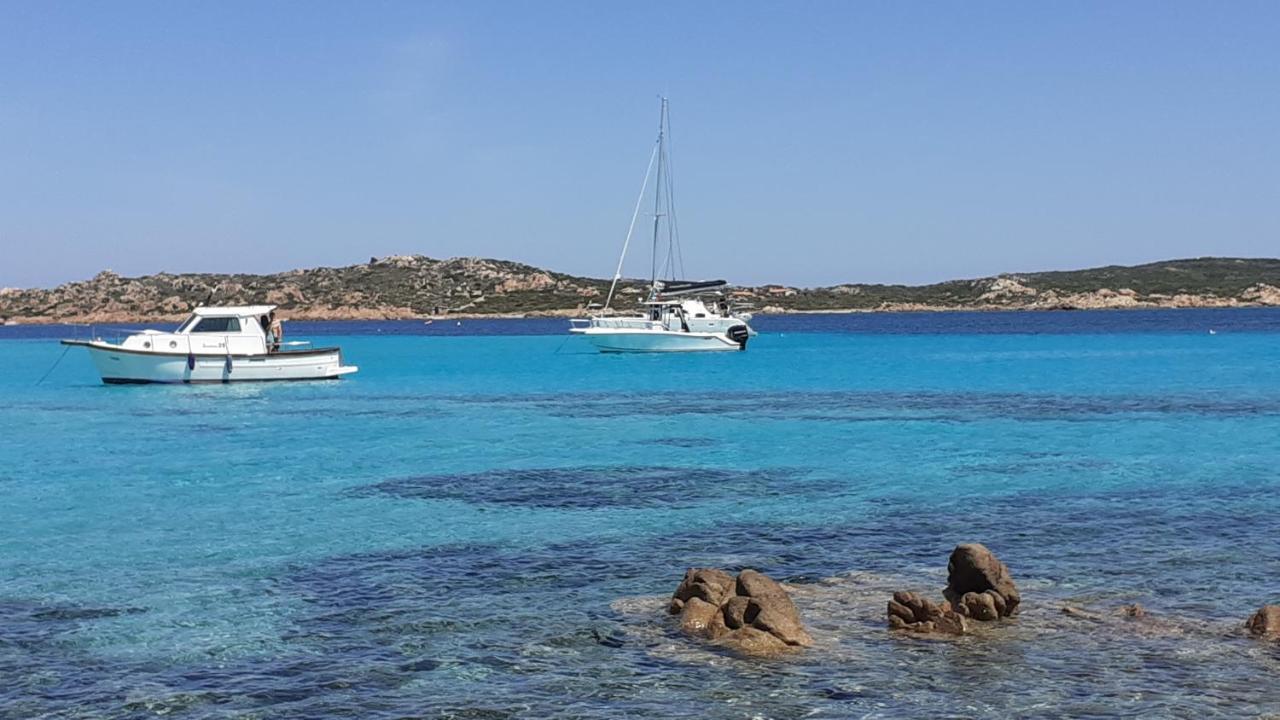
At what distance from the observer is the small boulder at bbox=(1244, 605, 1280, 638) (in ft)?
36.3

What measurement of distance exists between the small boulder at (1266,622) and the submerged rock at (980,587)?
85.5 inches

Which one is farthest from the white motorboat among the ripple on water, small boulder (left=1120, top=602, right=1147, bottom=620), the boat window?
small boulder (left=1120, top=602, right=1147, bottom=620)

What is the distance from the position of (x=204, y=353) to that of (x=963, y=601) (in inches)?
1708

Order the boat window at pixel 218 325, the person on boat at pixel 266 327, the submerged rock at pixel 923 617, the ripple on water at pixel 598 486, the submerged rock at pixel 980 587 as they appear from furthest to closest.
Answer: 1. the person on boat at pixel 266 327
2. the boat window at pixel 218 325
3. the ripple on water at pixel 598 486
4. the submerged rock at pixel 980 587
5. the submerged rock at pixel 923 617

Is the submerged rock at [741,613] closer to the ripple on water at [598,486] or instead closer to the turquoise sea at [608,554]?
the turquoise sea at [608,554]

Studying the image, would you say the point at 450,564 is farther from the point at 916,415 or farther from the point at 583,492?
the point at 916,415

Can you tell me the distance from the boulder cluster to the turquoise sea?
0.26m

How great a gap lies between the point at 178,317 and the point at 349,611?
186 metres

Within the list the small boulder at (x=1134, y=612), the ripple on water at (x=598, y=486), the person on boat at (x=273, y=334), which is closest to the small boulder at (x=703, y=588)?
the small boulder at (x=1134, y=612)

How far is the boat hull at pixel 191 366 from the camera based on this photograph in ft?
162

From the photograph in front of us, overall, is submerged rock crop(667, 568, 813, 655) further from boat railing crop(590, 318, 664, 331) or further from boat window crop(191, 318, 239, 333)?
boat railing crop(590, 318, 664, 331)

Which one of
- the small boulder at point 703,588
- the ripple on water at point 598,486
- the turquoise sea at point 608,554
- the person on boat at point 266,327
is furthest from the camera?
the person on boat at point 266,327

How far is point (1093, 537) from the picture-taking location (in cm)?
1633

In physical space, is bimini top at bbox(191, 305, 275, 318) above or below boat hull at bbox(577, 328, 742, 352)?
above
